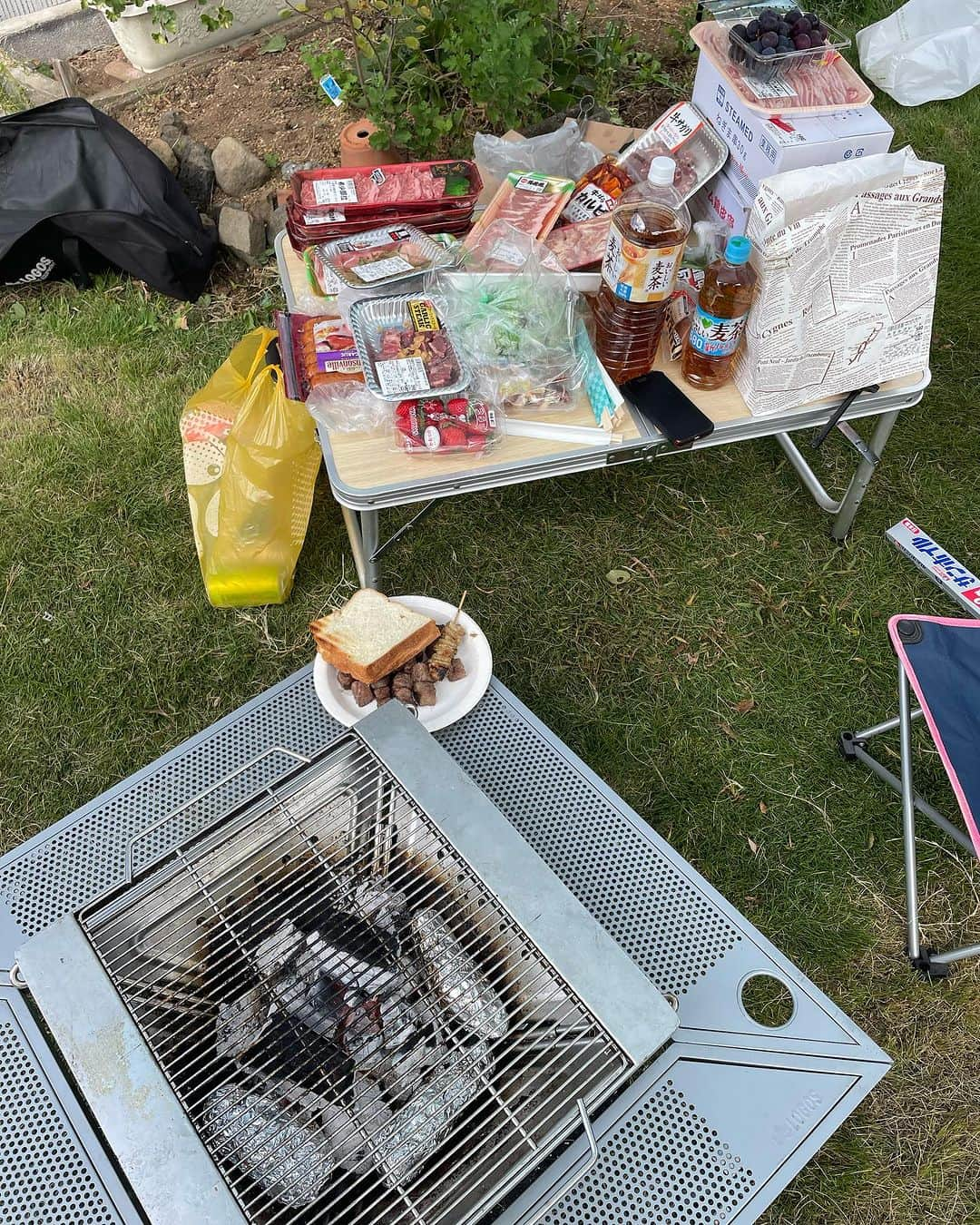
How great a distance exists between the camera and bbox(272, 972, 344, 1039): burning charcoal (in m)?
1.53

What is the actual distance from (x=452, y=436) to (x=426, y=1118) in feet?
4.69

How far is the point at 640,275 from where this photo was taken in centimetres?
205

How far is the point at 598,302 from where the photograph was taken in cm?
232

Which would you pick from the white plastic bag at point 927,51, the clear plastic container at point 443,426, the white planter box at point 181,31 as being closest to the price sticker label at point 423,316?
the clear plastic container at point 443,426

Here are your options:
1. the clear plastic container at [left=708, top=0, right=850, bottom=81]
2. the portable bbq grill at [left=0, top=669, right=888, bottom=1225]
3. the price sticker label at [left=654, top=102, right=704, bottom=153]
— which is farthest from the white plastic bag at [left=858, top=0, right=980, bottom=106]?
the portable bbq grill at [left=0, top=669, right=888, bottom=1225]

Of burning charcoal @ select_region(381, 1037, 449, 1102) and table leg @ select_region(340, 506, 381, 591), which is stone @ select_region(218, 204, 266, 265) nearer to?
table leg @ select_region(340, 506, 381, 591)

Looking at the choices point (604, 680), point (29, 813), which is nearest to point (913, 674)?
point (604, 680)

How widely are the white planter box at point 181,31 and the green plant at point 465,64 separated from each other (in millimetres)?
517

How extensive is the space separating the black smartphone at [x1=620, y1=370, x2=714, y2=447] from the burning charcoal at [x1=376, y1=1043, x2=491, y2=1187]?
57.6 inches

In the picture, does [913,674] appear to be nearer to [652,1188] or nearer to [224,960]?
[652,1188]

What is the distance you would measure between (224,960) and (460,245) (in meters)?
1.93

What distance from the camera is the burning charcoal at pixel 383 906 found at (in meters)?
1.63

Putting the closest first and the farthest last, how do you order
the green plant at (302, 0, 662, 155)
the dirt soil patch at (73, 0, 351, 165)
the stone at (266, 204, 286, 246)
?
the green plant at (302, 0, 662, 155) → the stone at (266, 204, 286, 246) → the dirt soil patch at (73, 0, 351, 165)

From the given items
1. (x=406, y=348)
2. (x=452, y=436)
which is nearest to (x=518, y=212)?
(x=406, y=348)
